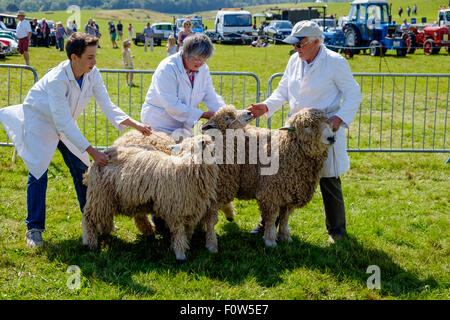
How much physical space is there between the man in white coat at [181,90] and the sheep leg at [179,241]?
3.29 ft

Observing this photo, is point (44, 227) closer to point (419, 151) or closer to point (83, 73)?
point (83, 73)

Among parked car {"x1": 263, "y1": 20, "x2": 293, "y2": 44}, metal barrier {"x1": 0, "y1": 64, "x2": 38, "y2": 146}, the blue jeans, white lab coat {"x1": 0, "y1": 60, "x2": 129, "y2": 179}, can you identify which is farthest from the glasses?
parked car {"x1": 263, "y1": 20, "x2": 293, "y2": 44}

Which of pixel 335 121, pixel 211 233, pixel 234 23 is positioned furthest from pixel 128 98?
pixel 234 23

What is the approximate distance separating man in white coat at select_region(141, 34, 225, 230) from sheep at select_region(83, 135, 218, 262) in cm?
53

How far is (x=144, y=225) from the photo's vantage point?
4883 mm

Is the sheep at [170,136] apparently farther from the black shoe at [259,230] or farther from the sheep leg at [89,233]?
the black shoe at [259,230]

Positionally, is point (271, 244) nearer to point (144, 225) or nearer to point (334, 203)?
point (334, 203)

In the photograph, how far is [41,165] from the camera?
182 inches

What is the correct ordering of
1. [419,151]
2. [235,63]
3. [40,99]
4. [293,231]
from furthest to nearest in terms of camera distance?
[235,63]
[419,151]
[293,231]
[40,99]

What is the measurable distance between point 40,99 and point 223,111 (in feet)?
5.54

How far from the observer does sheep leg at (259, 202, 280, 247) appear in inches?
183

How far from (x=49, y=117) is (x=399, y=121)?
318 inches

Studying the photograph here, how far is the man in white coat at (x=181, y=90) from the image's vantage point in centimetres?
457
